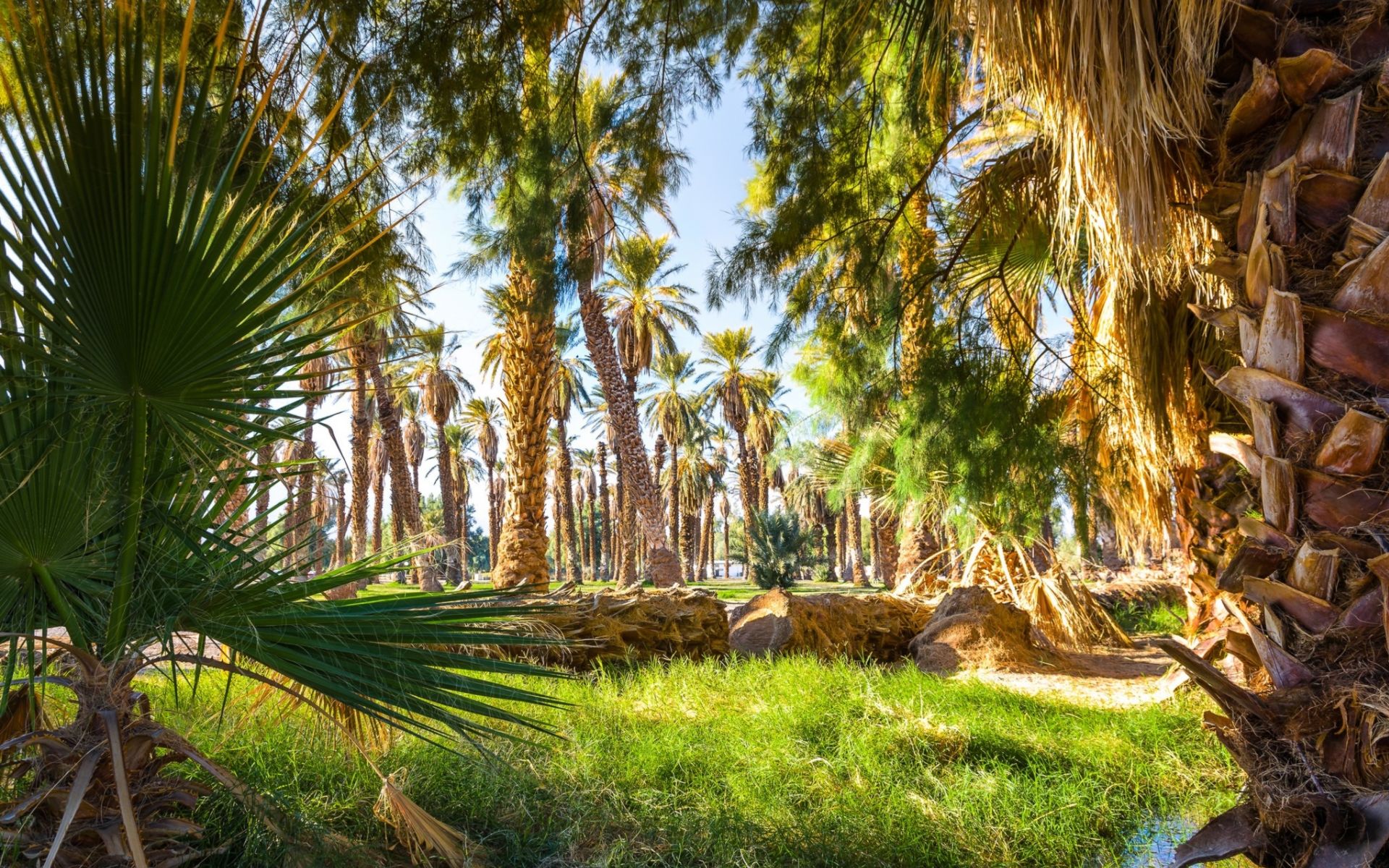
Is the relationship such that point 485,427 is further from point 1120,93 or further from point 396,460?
point 1120,93

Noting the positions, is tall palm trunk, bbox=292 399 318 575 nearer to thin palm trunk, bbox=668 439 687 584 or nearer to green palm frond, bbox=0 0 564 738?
green palm frond, bbox=0 0 564 738

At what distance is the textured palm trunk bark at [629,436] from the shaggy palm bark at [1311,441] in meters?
12.6

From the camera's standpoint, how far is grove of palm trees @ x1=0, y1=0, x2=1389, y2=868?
1624mm

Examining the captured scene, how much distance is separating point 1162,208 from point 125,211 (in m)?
2.76

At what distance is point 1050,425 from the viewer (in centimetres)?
479

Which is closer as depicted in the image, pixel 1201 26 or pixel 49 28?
pixel 49 28

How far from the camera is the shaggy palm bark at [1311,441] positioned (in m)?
1.63

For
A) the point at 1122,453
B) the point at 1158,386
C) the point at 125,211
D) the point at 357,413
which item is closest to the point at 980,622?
the point at 1122,453

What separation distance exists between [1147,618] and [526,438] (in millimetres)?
10266

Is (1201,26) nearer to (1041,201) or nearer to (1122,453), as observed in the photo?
(1041,201)

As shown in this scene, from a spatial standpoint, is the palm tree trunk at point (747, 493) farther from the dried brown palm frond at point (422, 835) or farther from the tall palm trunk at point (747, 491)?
the dried brown palm frond at point (422, 835)

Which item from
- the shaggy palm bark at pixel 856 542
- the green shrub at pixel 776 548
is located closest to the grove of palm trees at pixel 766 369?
the green shrub at pixel 776 548

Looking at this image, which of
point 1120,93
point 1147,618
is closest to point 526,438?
point 1147,618

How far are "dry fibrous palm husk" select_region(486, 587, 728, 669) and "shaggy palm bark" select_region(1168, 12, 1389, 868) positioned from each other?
191 inches
